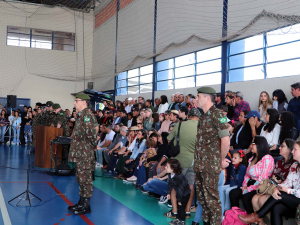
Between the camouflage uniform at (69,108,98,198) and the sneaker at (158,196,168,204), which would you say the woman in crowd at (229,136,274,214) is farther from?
the camouflage uniform at (69,108,98,198)

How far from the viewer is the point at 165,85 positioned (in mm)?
12555

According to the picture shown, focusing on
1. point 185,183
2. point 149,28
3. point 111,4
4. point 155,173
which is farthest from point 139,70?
point 185,183

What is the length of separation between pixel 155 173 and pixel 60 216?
2.15 meters

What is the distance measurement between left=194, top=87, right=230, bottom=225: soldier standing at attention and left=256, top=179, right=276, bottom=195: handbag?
2.78 feet

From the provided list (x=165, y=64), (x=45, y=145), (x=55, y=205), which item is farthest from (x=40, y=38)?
(x=55, y=205)

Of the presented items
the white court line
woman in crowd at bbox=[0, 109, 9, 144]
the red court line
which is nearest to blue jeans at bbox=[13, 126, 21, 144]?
woman in crowd at bbox=[0, 109, 9, 144]

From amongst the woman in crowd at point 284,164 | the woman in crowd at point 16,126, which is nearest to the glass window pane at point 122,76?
the woman in crowd at point 16,126

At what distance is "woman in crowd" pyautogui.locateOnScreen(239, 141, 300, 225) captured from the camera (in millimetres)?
3637

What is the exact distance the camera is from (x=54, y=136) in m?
8.07

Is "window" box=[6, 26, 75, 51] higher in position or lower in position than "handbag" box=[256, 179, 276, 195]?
higher

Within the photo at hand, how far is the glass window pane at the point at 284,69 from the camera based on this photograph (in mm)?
7047

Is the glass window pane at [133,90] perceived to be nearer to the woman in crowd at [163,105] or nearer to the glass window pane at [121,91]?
the glass window pane at [121,91]

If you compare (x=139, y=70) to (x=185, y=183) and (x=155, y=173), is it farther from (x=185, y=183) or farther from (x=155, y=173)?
(x=185, y=183)

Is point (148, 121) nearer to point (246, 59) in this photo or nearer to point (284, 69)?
point (246, 59)
